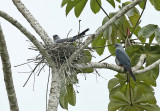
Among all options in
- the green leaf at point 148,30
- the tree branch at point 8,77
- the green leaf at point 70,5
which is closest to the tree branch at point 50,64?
the tree branch at point 8,77

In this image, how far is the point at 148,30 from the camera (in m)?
5.20

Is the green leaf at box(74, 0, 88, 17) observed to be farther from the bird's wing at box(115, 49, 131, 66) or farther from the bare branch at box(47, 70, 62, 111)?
the bare branch at box(47, 70, 62, 111)

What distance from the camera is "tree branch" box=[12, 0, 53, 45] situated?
448cm

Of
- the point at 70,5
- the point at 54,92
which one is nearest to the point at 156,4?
the point at 70,5

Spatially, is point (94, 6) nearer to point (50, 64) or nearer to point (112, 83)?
point (112, 83)

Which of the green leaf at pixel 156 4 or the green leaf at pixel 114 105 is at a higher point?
the green leaf at pixel 156 4

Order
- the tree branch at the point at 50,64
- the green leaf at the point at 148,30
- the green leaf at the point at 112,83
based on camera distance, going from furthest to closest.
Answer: the green leaf at the point at 112,83
the green leaf at the point at 148,30
the tree branch at the point at 50,64

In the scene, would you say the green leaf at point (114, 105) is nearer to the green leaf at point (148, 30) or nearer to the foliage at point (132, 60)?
the foliage at point (132, 60)

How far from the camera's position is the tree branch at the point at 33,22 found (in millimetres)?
4477

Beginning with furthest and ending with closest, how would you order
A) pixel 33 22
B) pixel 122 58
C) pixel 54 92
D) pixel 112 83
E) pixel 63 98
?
pixel 112 83
pixel 63 98
pixel 122 58
pixel 33 22
pixel 54 92

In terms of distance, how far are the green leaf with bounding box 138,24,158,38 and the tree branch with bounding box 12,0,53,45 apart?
4.78 feet

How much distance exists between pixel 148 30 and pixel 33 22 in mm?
1741

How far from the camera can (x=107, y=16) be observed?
5.55m

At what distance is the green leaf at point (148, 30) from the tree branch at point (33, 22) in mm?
1458
